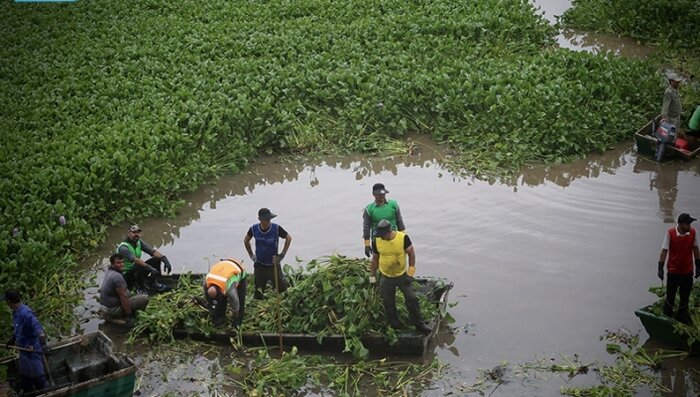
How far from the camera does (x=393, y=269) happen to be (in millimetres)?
10648

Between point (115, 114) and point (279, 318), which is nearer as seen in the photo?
point (279, 318)

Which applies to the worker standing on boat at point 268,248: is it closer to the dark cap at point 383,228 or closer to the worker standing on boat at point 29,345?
the dark cap at point 383,228

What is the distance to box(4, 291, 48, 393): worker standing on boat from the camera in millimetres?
9750

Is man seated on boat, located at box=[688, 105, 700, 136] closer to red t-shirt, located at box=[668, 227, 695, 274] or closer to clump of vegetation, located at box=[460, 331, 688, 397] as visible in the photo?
red t-shirt, located at box=[668, 227, 695, 274]

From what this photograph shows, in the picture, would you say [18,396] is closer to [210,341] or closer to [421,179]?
[210,341]

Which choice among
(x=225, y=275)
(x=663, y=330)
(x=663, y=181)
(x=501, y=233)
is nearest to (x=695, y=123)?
(x=663, y=181)

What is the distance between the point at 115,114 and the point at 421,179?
221 inches

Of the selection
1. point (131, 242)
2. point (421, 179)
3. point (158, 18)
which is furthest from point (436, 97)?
point (158, 18)

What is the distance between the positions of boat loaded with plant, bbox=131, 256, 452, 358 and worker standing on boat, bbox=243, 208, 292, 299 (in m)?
0.23

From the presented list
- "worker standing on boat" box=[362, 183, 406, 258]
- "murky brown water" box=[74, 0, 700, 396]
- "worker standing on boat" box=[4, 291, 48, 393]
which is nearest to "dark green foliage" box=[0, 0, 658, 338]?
"murky brown water" box=[74, 0, 700, 396]

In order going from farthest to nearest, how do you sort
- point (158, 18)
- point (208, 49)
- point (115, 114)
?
point (158, 18), point (208, 49), point (115, 114)

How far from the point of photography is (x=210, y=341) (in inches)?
449

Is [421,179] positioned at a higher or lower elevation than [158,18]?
lower

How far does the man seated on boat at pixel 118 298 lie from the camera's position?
449 inches
